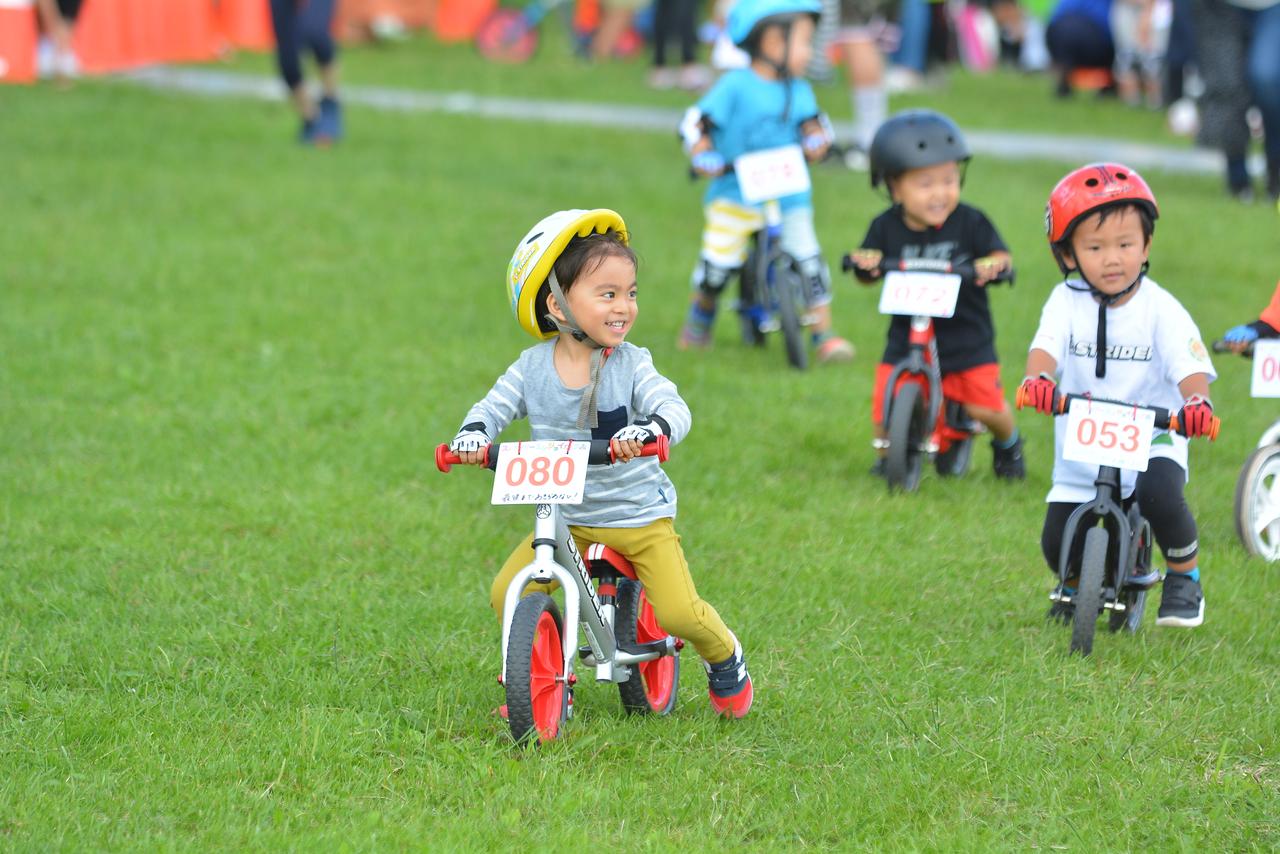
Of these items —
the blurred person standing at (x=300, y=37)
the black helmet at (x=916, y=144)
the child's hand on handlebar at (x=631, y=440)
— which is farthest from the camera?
the blurred person standing at (x=300, y=37)

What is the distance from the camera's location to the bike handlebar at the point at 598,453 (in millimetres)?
4602

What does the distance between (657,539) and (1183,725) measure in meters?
1.69

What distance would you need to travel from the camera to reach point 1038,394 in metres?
5.68

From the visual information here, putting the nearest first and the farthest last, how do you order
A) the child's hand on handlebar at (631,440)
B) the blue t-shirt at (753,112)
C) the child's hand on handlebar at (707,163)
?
the child's hand on handlebar at (631,440)
the child's hand on handlebar at (707,163)
the blue t-shirt at (753,112)

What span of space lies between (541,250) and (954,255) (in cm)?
333

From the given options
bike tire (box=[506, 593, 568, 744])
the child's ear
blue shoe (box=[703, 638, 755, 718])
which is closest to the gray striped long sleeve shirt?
the child's ear

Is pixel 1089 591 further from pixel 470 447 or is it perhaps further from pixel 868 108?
pixel 868 108

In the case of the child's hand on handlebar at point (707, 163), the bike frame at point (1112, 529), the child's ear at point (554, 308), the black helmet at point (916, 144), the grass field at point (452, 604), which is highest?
Result: the black helmet at point (916, 144)

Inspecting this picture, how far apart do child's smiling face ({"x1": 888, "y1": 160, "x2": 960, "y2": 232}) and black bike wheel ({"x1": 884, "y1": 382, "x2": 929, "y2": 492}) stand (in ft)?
2.51

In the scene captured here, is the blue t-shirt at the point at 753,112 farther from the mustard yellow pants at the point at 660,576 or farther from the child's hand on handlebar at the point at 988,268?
the mustard yellow pants at the point at 660,576

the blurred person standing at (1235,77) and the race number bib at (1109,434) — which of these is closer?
the race number bib at (1109,434)

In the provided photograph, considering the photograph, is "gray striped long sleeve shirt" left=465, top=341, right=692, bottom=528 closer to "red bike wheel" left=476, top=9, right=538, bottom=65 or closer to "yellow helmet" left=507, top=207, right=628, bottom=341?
"yellow helmet" left=507, top=207, right=628, bottom=341

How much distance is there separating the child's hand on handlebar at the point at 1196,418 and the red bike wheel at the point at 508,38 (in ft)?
66.1

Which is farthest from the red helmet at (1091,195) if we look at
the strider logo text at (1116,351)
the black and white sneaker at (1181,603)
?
the black and white sneaker at (1181,603)
